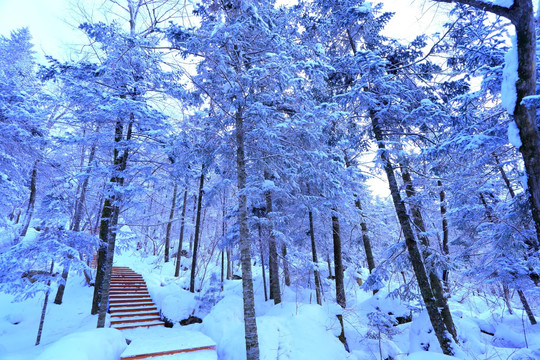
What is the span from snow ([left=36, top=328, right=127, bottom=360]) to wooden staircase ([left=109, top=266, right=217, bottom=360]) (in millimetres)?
393

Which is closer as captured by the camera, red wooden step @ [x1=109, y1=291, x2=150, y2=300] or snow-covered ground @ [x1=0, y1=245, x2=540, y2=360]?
snow-covered ground @ [x1=0, y1=245, x2=540, y2=360]

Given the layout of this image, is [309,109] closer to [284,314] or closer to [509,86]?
[509,86]

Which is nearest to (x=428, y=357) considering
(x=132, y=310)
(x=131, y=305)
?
(x=132, y=310)

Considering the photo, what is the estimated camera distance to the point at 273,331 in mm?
7707

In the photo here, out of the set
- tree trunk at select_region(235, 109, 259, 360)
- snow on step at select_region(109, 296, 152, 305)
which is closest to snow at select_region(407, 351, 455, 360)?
tree trunk at select_region(235, 109, 259, 360)

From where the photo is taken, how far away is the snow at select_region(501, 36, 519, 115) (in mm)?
3562

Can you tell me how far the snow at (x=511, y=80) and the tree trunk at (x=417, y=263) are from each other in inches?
145

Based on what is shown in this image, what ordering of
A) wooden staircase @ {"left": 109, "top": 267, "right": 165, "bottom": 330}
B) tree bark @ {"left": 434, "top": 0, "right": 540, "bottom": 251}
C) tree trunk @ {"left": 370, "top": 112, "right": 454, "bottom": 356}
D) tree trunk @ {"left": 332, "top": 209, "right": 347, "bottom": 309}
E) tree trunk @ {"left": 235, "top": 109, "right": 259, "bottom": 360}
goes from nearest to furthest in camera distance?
tree bark @ {"left": 434, "top": 0, "right": 540, "bottom": 251}
tree trunk @ {"left": 235, "top": 109, "right": 259, "bottom": 360}
tree trunk @ {"left": 370, "top": 112, "right": 454, "bottom": 356}
tree trunk @ {"left": 332, "top": 209, "right": 347, "bottom": 309}
wooden staircase @ {"left": 109, "top": 267, "right": 165, "bottom": 330}

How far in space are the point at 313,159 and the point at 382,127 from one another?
3.12 metres

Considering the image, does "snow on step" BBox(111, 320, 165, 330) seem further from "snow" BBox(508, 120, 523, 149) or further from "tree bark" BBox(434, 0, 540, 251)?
"snow" BBox(508, 120, 523, 149)

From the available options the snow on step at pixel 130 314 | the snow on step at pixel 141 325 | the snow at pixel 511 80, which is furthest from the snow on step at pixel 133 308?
the snow at pixel 511 80

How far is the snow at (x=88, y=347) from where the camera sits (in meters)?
5.27

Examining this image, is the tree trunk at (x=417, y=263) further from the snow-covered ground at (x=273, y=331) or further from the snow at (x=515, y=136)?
the snow at (x=515, y=136)

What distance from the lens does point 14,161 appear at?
991 cm
